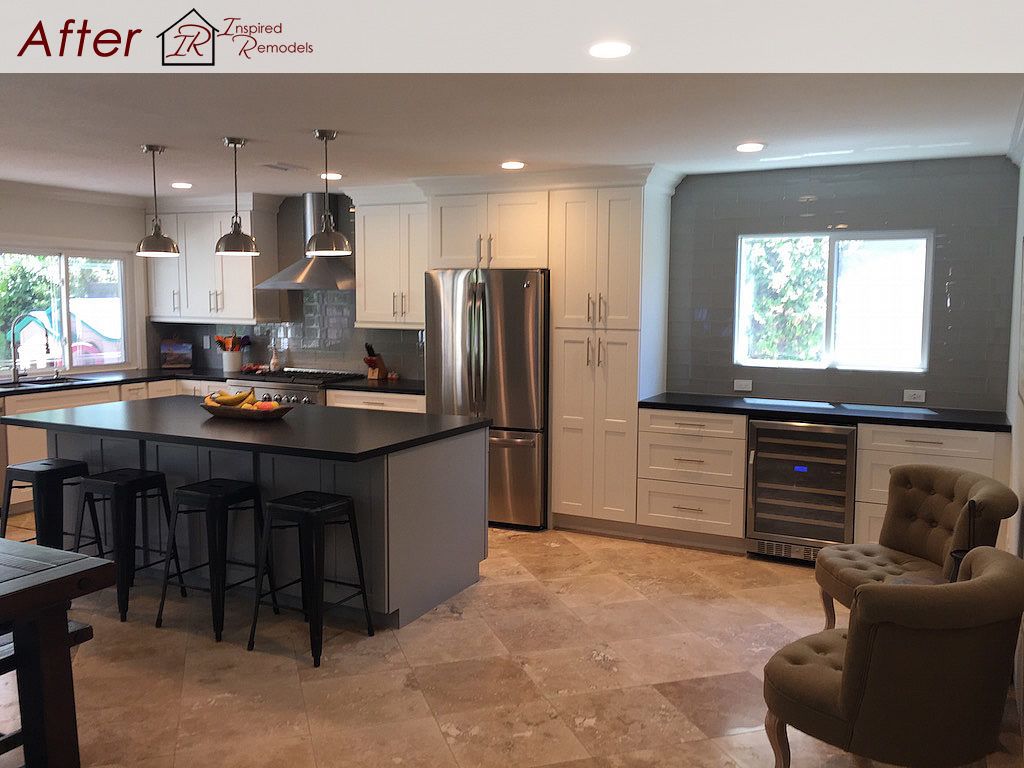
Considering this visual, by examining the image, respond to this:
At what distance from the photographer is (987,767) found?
2.76 metres

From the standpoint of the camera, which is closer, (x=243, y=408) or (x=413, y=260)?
(x=243, y=408)

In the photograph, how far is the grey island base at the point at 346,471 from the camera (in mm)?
3752

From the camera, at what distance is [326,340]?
23.0 feet

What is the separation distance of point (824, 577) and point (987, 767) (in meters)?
0.88

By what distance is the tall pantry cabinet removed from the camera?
5238 millimetres

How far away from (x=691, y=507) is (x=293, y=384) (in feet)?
10.1

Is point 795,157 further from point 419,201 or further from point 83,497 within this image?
point 83,497

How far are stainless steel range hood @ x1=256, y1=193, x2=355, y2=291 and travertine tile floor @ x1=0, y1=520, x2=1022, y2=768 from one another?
8.61 ft

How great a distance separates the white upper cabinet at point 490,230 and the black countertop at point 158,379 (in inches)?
38.9

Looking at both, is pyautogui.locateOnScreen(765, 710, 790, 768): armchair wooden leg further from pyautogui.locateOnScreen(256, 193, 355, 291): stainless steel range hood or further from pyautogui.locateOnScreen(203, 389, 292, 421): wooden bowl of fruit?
pyautogui.locateOnScreen(256, 193, 355, 291): stainless steel range hood

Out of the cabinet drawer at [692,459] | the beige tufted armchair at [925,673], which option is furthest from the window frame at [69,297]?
the beige tufted armchair at [925,673]
